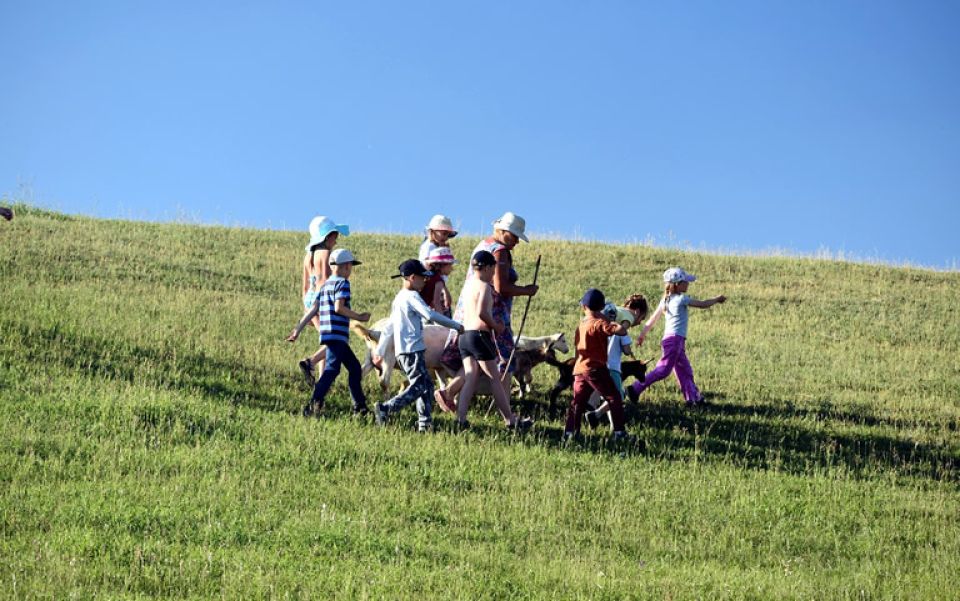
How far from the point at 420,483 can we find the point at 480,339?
102 inches

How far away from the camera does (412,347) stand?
13008mm

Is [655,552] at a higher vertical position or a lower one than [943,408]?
lower

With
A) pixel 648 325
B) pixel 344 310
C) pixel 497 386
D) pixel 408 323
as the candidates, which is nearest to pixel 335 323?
pixel 344 310

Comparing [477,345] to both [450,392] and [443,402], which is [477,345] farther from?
[443,402]

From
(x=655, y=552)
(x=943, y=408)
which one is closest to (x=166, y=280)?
(x=943, y=408)

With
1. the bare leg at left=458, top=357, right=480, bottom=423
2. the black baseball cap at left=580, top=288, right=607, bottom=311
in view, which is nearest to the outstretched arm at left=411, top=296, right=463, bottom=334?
the bare leg at left=458, top=357, right=480, bottom=423

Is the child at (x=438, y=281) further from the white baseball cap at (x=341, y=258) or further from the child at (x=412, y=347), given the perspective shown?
the white baseball cap at (x=341, y=258)

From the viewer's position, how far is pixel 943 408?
1777cm

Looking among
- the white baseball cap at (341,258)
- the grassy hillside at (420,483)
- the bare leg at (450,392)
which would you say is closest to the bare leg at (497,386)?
the grassy hillside at (420,483)

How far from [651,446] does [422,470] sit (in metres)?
3.22

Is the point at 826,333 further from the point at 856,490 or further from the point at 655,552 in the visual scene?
the point at 655,552

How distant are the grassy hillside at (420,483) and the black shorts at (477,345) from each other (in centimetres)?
91

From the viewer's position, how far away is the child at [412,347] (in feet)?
42.3

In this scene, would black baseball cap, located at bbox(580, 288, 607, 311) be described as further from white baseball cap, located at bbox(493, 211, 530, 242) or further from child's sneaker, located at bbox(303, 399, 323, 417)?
child's sneaker, located at bbox(303, 399, 323, 417)
